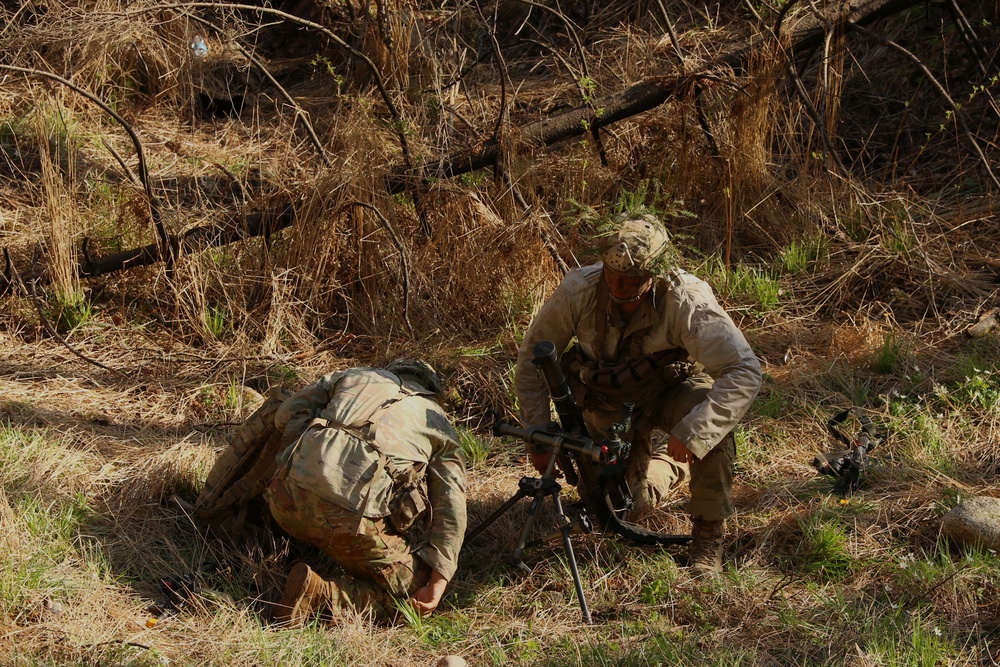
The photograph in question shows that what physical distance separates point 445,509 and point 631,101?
11.7 feet

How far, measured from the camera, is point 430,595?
3.88 m

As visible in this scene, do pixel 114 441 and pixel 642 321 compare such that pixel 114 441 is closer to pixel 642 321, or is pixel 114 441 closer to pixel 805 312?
pixel 642 321

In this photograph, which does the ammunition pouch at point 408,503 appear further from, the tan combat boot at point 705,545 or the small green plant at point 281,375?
the small green plant at point 281,375

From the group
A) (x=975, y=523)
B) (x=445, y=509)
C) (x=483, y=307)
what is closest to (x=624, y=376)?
(x=445, y=509)

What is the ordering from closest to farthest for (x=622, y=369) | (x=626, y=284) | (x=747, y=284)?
1. (x=626, y=284)
2. (x=622, y=369)
3. (x=747, y=284)

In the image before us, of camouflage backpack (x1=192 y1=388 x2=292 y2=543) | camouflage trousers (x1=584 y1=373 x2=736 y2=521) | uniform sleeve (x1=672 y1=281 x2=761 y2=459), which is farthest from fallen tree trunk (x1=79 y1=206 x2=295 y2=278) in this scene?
uniform sleeve (x1=672 y1=281 x2=761 y2=459)

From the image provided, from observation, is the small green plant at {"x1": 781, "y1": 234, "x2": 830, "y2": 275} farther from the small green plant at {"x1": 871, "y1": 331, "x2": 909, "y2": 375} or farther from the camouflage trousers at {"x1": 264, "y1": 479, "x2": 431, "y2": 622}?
the camouflage trousers at {"x1": 264, "y1": 479, "x2": 431, "y2": 622}

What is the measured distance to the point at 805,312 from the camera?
6289mm

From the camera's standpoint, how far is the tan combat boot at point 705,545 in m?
4.18

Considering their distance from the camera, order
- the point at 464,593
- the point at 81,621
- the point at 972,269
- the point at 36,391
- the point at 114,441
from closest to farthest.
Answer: the point at 81,621 < the point at 464,593 < the point at 114,441 < the point at 36,391 < the point at 972,269

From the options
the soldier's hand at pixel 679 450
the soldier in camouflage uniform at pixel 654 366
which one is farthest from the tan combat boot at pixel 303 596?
the soldier's hand at pixel 679 450

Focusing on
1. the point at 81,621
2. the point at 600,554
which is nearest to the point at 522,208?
the point at 600,554

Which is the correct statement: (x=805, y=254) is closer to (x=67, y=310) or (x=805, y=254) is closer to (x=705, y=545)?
(x=705, y=545)

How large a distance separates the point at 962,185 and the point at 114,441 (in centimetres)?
560
